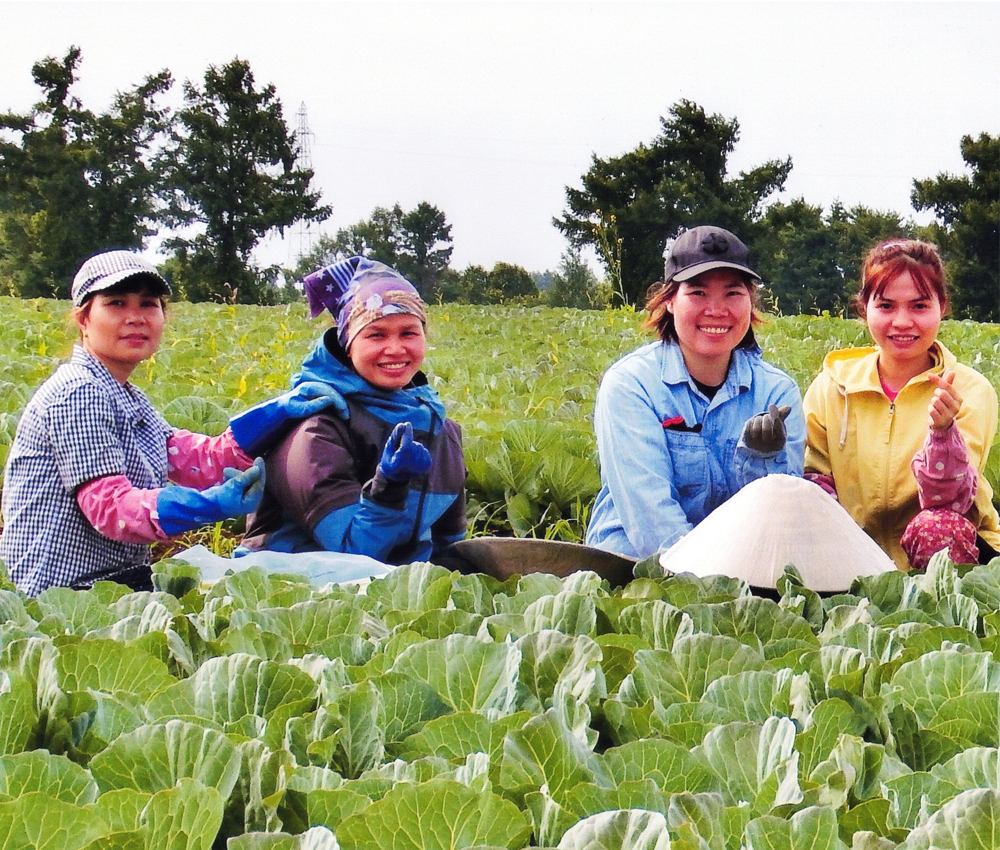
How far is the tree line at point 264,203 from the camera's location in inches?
1127

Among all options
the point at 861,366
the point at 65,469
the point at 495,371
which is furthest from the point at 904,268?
the point at 495,371

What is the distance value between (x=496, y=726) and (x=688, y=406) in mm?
2630

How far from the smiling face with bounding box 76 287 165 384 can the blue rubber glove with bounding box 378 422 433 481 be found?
2.67ft

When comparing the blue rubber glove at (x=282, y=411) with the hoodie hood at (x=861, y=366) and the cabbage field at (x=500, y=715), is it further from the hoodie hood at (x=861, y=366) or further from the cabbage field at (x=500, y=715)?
the hoodie hood at (x=861, y=366)

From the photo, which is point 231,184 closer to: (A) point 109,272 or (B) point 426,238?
(B) point 426,238

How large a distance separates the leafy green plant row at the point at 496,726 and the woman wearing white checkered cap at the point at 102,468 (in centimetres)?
97

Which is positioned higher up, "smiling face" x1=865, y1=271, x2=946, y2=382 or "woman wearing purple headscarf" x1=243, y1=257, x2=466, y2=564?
"smiling face" x1=865, y1=271, x2=946, y2=382

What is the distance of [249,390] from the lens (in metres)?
6.71

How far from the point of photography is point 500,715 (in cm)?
155

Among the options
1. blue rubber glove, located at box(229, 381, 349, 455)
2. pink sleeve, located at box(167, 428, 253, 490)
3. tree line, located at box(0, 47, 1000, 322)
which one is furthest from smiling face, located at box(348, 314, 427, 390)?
tree line, located at box(0, 47, 1000, 322)

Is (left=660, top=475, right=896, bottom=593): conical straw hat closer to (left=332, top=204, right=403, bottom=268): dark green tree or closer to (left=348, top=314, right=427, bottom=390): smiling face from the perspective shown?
(left=348, top=314, right=427, bottom=390): smiling face

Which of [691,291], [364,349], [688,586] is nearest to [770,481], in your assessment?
[688,586]

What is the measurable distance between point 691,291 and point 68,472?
2065 millimetres

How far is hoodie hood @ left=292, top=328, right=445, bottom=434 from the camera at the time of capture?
3691 millimetres
